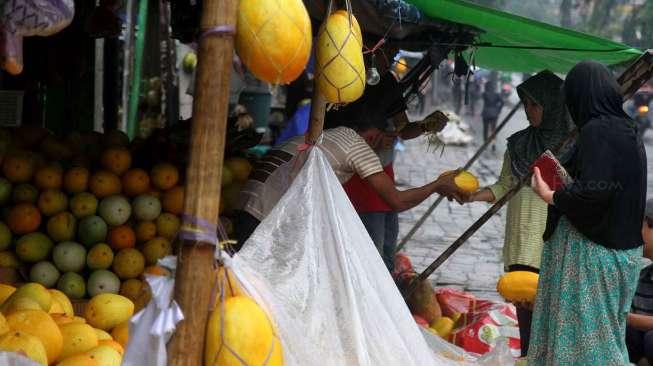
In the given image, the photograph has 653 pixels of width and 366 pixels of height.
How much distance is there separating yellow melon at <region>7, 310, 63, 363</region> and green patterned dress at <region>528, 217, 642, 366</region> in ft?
6.59

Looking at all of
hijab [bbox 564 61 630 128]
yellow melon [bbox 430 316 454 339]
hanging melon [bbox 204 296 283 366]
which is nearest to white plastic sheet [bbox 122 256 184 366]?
hanging melon [bbox 204 296 283 366]

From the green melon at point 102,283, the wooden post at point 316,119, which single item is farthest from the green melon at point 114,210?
the wooden post at point 316,119

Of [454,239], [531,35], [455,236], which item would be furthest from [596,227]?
[455,236]

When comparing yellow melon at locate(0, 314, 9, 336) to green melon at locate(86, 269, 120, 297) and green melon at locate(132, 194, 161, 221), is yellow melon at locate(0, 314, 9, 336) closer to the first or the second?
green melon at locate(86, 269, 120, 297)

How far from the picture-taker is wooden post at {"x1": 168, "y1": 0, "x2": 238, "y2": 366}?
2.34 meters

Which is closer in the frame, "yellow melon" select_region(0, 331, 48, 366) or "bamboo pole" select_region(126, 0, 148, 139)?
"yellow melon" select_region(0, 331, 48, 366)

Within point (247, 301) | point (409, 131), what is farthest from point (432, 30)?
point (247, 301)

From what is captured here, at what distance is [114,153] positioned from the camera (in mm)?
4910

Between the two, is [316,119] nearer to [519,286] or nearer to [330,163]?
[330,163]

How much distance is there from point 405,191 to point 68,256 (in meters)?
1.70

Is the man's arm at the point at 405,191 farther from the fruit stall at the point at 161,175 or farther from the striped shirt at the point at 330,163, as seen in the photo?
the fruit stall at the point at 161,175

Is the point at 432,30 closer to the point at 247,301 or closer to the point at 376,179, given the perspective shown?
the point at 376,179

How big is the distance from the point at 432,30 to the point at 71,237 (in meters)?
2.35

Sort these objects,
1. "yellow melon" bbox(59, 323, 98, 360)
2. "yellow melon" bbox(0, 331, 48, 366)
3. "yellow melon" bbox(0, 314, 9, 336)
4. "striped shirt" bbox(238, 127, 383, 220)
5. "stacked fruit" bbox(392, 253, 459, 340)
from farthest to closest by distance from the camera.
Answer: "stacked fruit" bbox(392, 253, 459, 340) → "striped shirt" bbox(238, 127, 383, 220) → "yellow melon" bbox(59, 323, 98, 360) → "yellow melon" bbox(0, 314, 9, 336) → "yellow melon" bbox(0, 331, 48, 366)
